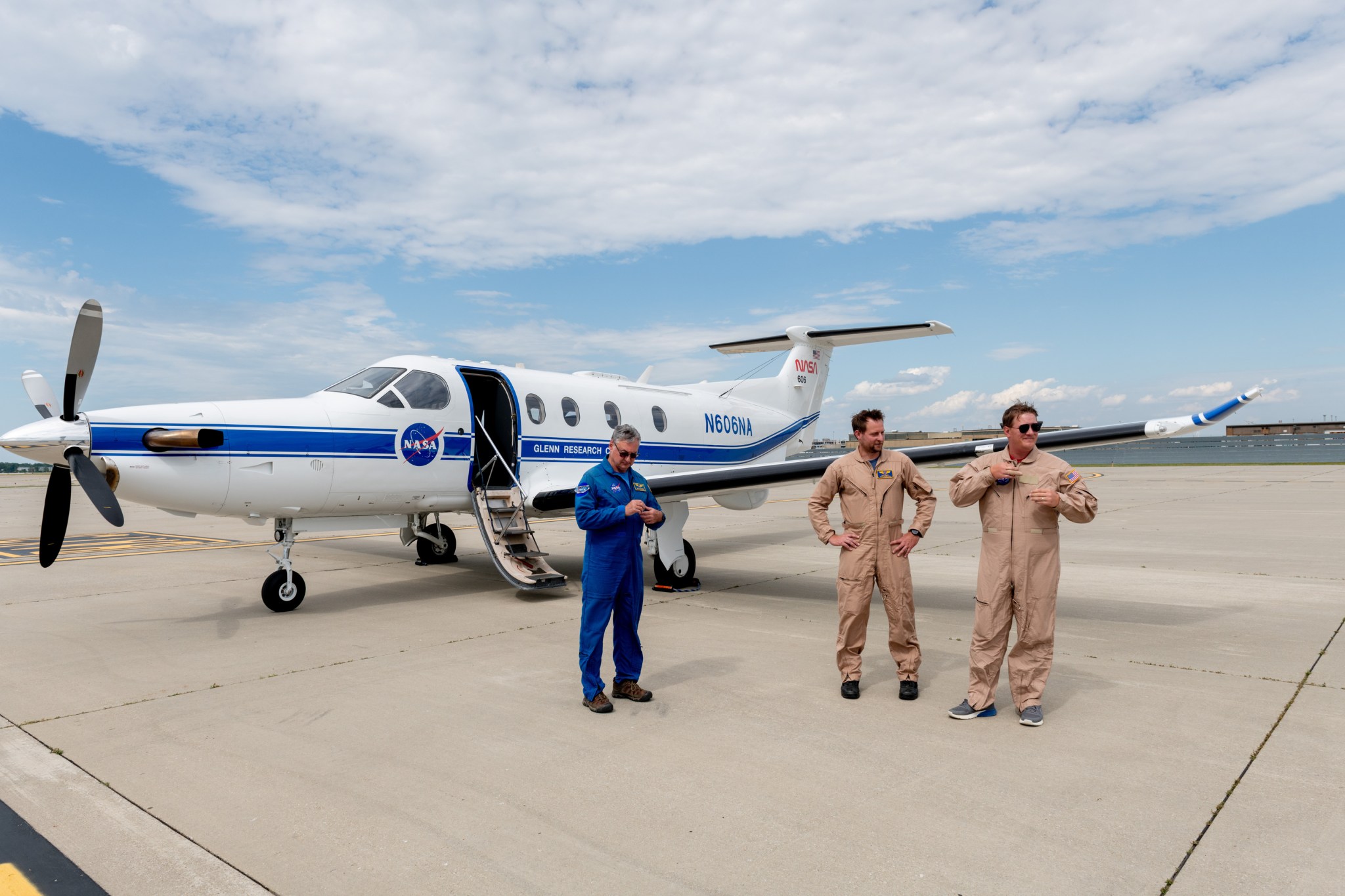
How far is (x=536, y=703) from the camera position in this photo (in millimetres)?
5156

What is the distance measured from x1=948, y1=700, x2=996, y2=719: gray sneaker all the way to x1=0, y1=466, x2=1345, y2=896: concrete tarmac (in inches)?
1.8

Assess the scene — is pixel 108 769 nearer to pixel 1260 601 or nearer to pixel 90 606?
pixel 90 606

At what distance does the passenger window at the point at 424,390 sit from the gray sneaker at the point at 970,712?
6.50 meters

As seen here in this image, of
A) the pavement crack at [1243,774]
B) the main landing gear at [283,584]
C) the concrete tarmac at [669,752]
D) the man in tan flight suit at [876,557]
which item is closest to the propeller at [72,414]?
the concrete tarmac at [669,752]

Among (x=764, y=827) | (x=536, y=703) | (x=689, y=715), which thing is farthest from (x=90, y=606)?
(x=764, y=827)

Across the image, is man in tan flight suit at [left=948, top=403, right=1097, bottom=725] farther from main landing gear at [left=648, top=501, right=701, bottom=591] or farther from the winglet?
main landing gear at [left=648, top=501, right=701, bottom=591]

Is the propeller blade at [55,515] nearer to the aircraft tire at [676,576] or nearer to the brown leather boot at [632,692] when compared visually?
A: the brown leather boot at [632,692]

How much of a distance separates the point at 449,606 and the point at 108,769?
15.0 ft

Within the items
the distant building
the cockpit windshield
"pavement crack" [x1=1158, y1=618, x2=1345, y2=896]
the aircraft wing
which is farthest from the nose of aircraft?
the distant building

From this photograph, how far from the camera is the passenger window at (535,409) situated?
10078 mm

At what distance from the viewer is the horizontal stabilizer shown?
12891 mm

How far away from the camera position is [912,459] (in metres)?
7.18

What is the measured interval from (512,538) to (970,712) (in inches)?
234

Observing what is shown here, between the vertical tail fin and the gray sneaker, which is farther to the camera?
the vertical tail fin
